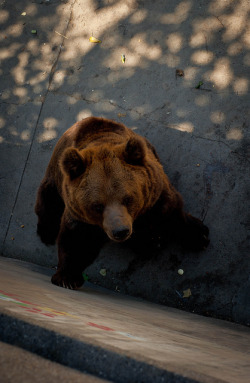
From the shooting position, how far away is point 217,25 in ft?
16.0

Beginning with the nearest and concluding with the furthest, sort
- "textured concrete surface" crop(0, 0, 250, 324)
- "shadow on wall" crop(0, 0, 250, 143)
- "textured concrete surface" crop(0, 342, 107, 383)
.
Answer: "textured concrete surface" crop(0, 342, 107, 383), "textured concrete surface" crop(0, 0, 250, 324), "shadow on wall" crop(0, 0, 250, 143)

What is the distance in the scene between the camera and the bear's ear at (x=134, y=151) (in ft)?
10.4

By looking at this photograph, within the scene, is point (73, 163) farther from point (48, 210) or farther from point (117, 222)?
point (48, 210)

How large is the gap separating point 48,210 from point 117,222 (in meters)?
1.78

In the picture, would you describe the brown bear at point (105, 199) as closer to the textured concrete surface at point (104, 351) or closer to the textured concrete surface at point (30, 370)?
the textured concrete surface at point (104, 351)

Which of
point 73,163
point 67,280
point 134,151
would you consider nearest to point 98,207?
point 73,163

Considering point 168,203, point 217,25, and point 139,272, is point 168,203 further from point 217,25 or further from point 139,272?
point 217,25

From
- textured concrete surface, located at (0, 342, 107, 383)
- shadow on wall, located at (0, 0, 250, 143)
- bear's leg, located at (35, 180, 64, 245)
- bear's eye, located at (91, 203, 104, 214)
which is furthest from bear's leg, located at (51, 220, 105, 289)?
textured concrete surface, located at (0, 342, 107, 383)

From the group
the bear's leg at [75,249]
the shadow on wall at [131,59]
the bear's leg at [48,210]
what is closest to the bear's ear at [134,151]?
the bear's leg at [75,249]

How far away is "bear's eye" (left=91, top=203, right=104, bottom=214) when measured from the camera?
123 inches

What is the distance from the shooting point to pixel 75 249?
3746mm

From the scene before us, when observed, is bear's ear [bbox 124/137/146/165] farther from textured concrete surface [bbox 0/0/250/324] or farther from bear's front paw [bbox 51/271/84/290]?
textured concrete surface [bbox 0/0/250/324]

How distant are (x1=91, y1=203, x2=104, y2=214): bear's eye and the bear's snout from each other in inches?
2.1

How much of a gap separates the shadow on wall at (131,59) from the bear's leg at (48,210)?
124cm
